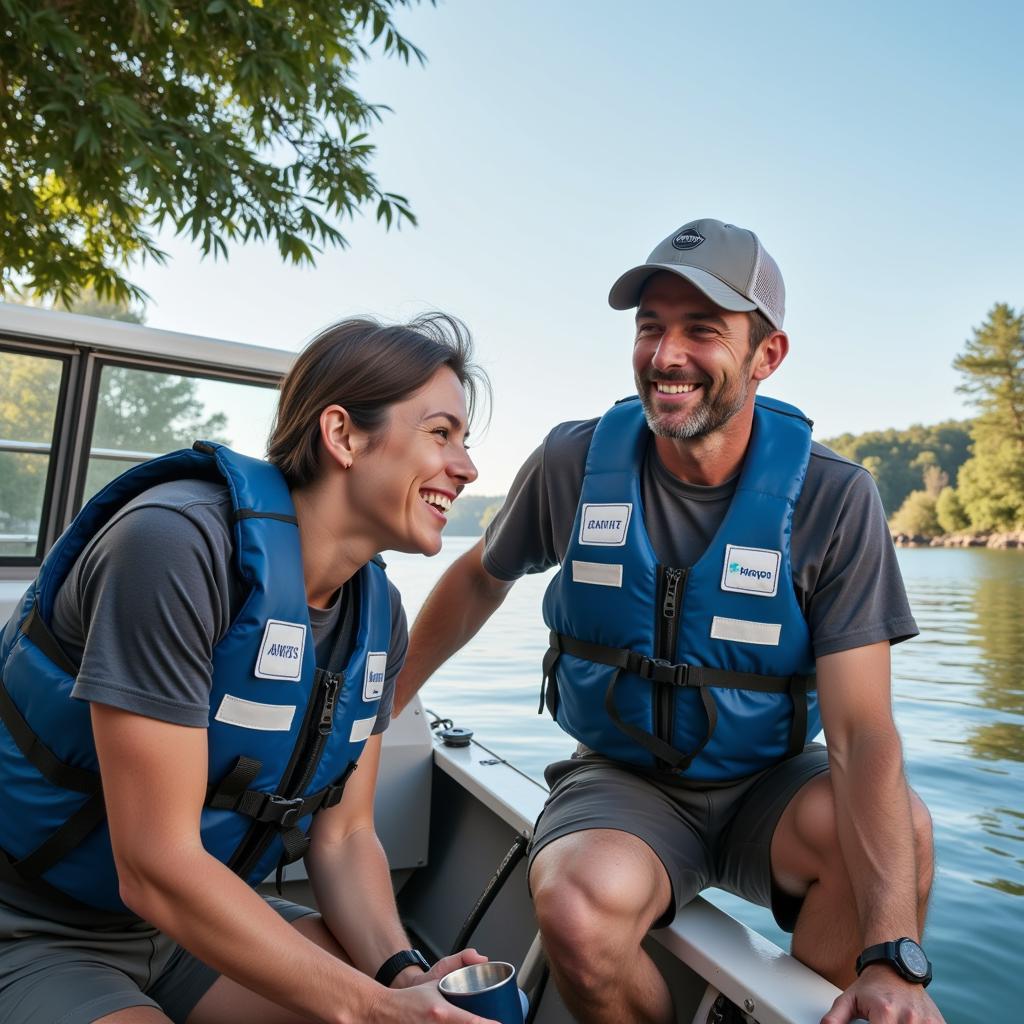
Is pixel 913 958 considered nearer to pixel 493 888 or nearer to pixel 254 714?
pixel 493 888

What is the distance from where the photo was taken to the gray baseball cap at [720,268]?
2.14 meters

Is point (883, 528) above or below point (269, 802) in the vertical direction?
above

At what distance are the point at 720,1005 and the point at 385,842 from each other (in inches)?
45.6

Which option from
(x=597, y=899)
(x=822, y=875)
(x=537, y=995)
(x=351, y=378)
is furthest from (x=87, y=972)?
(x=822, y=875)

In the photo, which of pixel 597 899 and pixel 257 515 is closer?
pixel 257 515

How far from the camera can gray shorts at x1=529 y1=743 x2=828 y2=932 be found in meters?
1.95

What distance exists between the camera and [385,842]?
2.62 metres

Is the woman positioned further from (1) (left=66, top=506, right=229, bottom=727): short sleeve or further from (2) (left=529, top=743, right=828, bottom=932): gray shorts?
(2) (left=529, top=743, right=828, bottom=932): gray shorts

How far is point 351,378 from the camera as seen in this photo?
1.55 m

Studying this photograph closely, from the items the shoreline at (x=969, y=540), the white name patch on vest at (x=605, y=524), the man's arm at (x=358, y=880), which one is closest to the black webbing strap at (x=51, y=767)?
the man's arm at (x=358, y=880)

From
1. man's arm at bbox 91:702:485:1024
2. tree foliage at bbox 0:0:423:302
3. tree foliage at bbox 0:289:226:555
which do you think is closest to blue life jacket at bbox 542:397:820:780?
man's arm at bbox 91:702:485:1024

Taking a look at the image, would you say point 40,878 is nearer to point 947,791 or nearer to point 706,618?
point 706,618

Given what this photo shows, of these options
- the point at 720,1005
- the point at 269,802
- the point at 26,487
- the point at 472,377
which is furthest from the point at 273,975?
the point at 26,487

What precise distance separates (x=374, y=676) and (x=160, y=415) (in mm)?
1789
